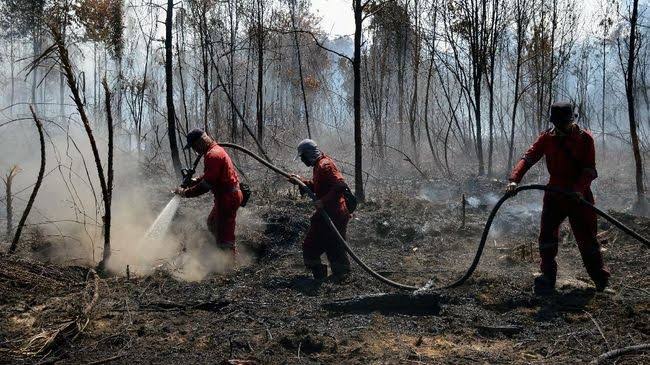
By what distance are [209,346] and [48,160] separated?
1214 centimetres

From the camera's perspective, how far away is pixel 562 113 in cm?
542

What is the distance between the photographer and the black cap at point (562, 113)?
5.42m

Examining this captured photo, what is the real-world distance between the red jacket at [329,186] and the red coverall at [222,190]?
126 cm

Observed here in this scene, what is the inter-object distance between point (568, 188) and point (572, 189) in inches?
1.9

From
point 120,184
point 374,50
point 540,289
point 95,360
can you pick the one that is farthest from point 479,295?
point 374,50

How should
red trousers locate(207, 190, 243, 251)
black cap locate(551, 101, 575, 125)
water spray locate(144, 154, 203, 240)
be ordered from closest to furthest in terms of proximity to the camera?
black cap locate(551, 101, 575, 125), red trousers locate(207, 190, 243, 251), water spray locate(144, 154, 203, 240)

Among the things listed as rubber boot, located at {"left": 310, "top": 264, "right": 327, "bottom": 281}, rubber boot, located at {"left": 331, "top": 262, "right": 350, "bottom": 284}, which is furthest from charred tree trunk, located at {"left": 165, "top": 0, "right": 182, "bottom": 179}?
rubber boot, located at {"left": 331, "top": 262, "right": 350, "bottom": 284}

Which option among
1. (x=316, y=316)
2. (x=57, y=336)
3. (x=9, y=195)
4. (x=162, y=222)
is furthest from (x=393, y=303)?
(x=9, y=195)

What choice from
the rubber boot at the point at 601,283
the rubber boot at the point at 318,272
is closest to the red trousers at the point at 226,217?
the rubber boot at the point at 318,272

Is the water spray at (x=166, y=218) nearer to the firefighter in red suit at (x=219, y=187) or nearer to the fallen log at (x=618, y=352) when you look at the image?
the firefighter in red suit at (x=219, y=187)

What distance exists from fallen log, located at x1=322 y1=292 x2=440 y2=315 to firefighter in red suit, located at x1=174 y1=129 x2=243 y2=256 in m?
2.32

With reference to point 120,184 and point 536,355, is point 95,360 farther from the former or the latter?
point 120,184

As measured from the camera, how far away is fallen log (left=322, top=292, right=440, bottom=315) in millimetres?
5332

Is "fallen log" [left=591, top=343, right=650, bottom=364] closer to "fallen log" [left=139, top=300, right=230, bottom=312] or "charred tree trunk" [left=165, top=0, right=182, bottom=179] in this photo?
"fallen log" [left=139, top=300, right=230, bottom=312]
